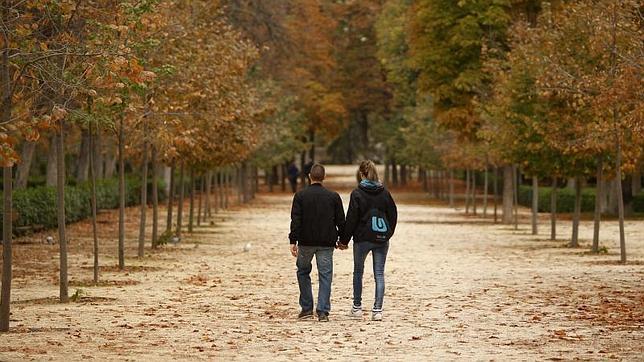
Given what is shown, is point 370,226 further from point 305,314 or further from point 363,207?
point 305,314

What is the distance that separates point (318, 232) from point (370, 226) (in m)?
0.64

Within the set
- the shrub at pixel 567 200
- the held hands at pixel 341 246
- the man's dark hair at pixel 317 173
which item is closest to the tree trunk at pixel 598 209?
the held hands at pixel 341 246

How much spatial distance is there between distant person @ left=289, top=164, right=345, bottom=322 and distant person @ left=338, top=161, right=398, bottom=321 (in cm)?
20

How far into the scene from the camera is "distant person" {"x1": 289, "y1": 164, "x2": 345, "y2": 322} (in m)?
16.1

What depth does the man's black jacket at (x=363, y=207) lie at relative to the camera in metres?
16.3

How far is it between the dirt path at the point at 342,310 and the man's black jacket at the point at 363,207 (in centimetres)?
102

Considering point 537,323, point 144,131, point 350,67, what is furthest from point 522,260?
point 350,67

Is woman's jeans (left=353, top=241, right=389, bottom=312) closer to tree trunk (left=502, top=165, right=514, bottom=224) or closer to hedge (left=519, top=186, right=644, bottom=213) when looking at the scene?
tree trunk (left=502, top=165, right=514, bottom=224)

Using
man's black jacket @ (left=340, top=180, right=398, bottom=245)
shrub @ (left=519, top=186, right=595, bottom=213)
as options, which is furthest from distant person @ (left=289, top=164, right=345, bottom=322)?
shrub @ (left=519, top=186, right=595, bottom=213)

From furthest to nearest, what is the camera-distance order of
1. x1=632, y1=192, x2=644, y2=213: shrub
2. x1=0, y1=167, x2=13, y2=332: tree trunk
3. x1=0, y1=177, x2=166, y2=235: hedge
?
x1=632, y1=192, x2=644, y2=213: shrub < x1=0, y1=177, x2=166, y2=235: hedge < x1=0, y1=167, x2=13, y2=332: tree trunk

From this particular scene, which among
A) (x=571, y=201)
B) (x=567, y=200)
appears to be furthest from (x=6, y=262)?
(x=567, y=200)

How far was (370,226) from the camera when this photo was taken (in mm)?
16250

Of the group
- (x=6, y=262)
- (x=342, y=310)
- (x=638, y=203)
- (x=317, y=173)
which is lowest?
(x=342, y=310)

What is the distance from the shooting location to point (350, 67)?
88.9 metres
